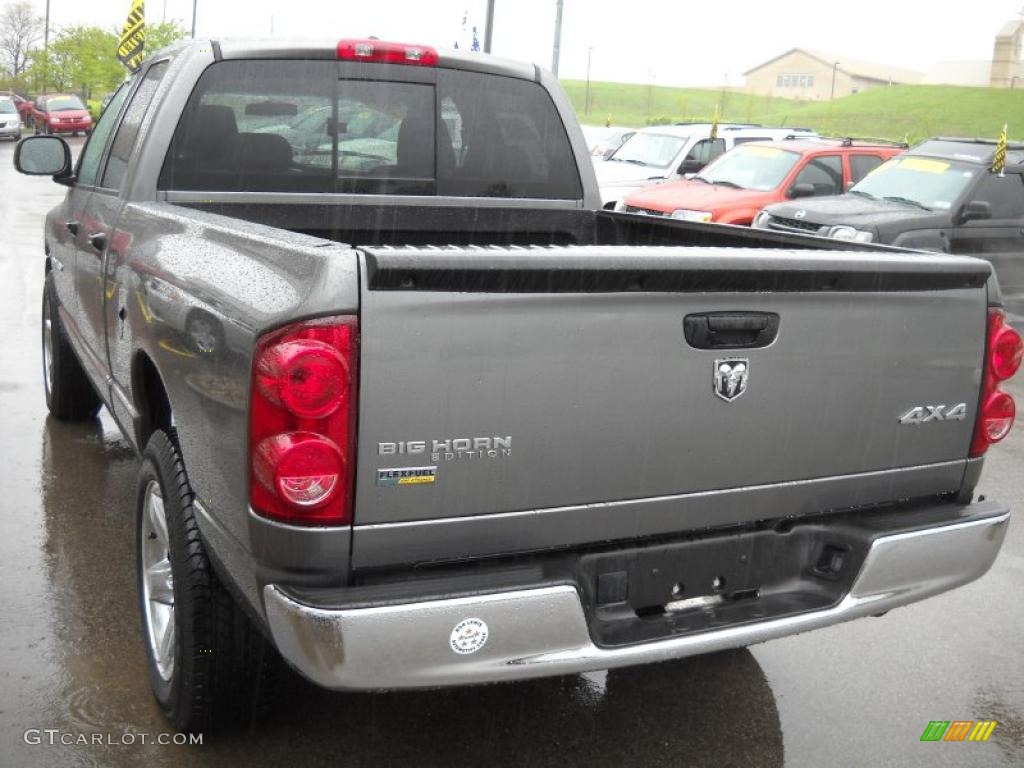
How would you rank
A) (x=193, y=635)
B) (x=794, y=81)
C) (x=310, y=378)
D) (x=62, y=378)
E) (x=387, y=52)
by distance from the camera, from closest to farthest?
(x=310, y=378), (x=193, y=635), (x=387, y=52), (x=62, y=378), (x=794, y=81)

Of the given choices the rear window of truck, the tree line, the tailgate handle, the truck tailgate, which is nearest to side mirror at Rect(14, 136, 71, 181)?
the rear window of truck

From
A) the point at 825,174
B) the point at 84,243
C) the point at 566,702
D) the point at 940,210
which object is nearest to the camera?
the point at 566,702

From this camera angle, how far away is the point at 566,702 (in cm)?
380

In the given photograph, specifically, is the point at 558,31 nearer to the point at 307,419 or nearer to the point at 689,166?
the point at 689,166

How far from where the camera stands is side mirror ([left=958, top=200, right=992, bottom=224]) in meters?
12.0

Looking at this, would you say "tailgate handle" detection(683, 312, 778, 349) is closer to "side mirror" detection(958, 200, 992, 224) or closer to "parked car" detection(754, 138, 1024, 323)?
"parked car" detection(754, 138, 1024, 323)

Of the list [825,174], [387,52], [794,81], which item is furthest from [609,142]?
[794,81]

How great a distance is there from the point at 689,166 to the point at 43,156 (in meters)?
14.2

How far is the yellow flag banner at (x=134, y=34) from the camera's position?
2414 centimetres

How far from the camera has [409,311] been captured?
103 inches

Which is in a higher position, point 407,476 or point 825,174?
point 825,174

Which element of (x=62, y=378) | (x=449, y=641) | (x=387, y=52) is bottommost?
(x=62, y=378)

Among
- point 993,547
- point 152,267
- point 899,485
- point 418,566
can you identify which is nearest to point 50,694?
point 152,267

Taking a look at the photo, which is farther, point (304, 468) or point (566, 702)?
point (566, 702)
